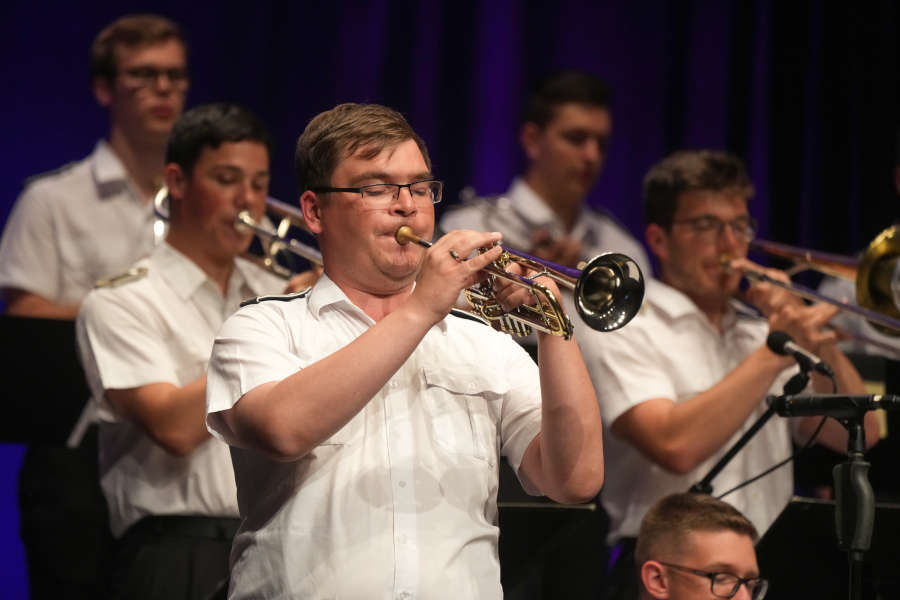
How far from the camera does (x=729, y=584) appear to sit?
305cm

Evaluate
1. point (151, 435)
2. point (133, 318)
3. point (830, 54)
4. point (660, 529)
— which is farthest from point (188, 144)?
point (830, 54)

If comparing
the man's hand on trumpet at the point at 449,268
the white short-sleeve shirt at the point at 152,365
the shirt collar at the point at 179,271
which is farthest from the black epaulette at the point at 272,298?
the shirt collar at the point at 179,271

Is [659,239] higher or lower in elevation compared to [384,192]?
lower

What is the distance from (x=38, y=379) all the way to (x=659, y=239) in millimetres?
2077

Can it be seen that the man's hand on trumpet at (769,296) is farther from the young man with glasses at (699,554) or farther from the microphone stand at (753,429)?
the young man with glasses at (699,554)

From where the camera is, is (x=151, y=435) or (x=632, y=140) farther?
(x=632, y=140)

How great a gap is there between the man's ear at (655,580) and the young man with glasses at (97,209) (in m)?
1.83

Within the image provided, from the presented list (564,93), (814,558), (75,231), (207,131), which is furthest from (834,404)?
(75,231)

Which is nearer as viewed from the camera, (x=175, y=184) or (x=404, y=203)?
(x=404, y=203)

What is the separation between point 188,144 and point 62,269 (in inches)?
38.3

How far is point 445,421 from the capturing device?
2.51 metres

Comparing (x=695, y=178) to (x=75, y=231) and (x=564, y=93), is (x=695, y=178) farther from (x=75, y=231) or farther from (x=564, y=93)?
(x=75, y=231)

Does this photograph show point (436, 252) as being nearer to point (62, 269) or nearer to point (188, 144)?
point (188, 144)

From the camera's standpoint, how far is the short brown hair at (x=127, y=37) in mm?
4586
